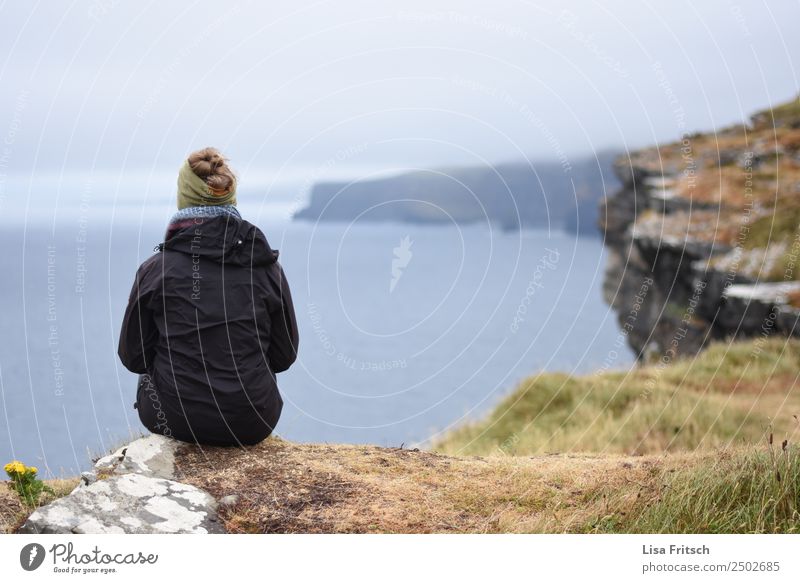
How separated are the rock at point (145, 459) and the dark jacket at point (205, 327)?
0.13 metres

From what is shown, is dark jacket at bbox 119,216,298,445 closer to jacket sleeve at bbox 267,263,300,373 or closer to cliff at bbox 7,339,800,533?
jacket sleeve at bbox 267,263,300,373

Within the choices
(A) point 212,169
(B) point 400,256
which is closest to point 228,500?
(A) point 212,169

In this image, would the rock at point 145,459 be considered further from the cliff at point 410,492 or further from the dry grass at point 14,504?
the dry grass at point 14,504

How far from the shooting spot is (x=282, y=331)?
639 cm

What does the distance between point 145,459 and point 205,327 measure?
3.29 ft

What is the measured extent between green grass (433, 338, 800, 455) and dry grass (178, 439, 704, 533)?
3.25 meters

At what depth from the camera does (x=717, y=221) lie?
29078 mm

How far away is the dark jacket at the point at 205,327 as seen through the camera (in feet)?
19.7

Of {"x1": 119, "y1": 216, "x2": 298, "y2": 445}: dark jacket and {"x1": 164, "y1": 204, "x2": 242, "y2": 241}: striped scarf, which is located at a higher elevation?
{"x1": 164, "y1": 204, "x2": 242, "y2": 241}: striped scarf

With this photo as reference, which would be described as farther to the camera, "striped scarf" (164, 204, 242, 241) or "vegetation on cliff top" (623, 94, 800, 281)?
"vegetation on cliff top" (623, 94, 800, 281)

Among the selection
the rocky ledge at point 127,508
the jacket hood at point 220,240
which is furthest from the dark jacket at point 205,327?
the rocky ledge at point 127,508

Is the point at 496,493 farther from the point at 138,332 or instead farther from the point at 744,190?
the point at 744,190
